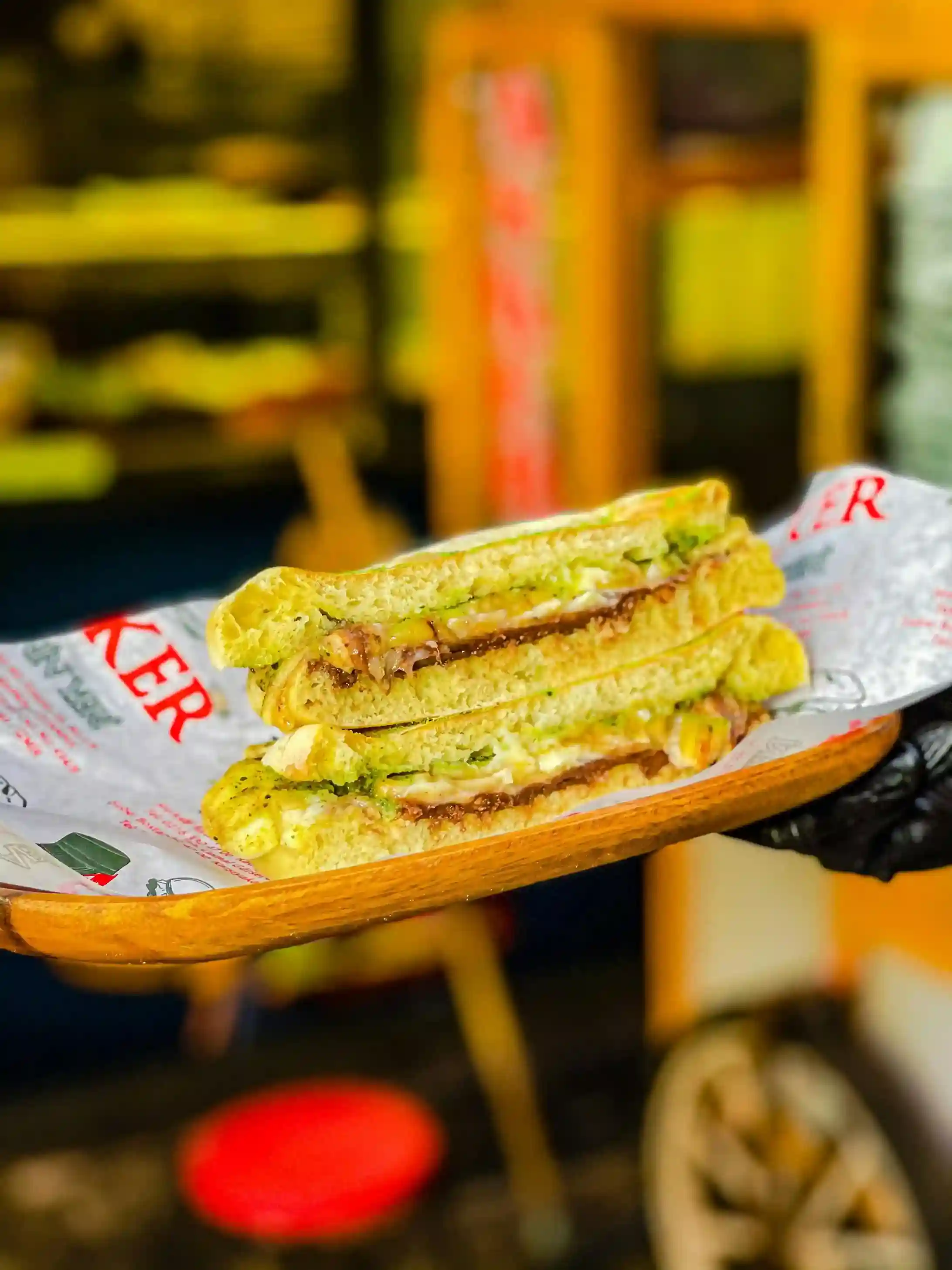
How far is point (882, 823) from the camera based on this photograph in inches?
48.8

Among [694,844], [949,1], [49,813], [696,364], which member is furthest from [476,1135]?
[49,813]

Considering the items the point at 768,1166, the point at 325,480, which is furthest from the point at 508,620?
the point at 325,480

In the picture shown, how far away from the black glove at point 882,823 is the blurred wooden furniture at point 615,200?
1922 mm

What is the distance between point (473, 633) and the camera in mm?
1337

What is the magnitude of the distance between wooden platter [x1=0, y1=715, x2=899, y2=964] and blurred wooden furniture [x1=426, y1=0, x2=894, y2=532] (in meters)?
2.11

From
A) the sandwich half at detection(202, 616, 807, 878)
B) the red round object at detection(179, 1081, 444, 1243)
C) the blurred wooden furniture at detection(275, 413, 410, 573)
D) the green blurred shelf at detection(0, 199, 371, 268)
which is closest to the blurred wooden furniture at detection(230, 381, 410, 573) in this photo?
the blurred wooden furniture at detection(275, 413, 410, 573)

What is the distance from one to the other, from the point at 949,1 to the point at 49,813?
2235 mm

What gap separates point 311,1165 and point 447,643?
251cm

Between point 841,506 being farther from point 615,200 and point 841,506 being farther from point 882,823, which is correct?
point 615,200

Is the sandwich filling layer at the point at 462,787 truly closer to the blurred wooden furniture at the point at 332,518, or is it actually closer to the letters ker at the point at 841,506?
the letters ker at the point at 841,506

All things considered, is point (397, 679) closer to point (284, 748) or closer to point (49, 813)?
point (284, 748)

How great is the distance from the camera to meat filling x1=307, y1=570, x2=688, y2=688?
1284 mm

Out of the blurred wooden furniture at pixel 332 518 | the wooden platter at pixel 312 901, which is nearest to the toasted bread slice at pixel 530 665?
the wooden platter at pixel 312 901

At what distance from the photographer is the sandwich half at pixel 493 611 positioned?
49.9 inches
